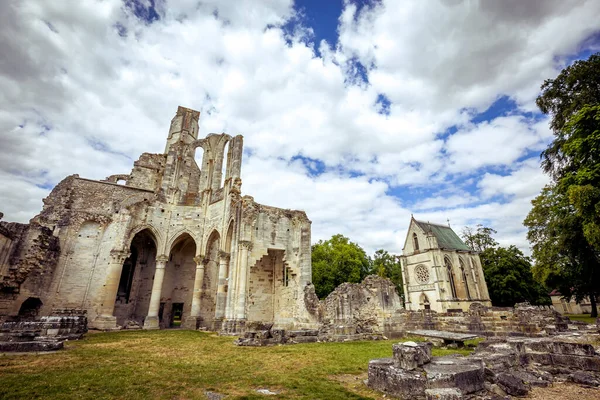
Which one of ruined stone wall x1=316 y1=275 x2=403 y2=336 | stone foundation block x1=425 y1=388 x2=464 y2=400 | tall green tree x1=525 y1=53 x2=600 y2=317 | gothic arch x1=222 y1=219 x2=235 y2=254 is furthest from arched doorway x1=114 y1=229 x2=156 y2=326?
tall green tree x1=525 y1=53 x2=600 y2=317

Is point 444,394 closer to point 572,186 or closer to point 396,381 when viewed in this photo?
point 396,381

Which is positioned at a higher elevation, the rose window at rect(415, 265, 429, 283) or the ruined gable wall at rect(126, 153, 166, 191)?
the ruined gable wall at rect(126, 153, 166, 191)

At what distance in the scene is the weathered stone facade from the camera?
1534 centimetres

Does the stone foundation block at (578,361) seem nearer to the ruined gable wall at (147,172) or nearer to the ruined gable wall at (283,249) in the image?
the ruined gable wall at (283,249)

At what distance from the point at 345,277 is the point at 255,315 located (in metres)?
18.1

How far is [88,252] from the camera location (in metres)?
18.1

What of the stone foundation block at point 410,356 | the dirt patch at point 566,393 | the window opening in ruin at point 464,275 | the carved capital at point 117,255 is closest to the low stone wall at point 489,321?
the dirt patch at point 566,393

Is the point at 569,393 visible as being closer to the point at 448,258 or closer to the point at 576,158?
the point at 576,158

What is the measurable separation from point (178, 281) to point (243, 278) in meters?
9.04

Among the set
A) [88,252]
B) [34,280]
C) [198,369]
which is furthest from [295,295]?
[34,280]

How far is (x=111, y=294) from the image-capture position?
54.1 ft

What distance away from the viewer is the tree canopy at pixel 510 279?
29.6 m

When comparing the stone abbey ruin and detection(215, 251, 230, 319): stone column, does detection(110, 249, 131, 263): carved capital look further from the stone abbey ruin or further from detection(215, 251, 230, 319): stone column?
detection(215, 251, 230, 319): stone column

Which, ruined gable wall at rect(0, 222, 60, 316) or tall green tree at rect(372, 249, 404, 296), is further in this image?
A: tall green tree at rect(372, 249, 404, 296)
